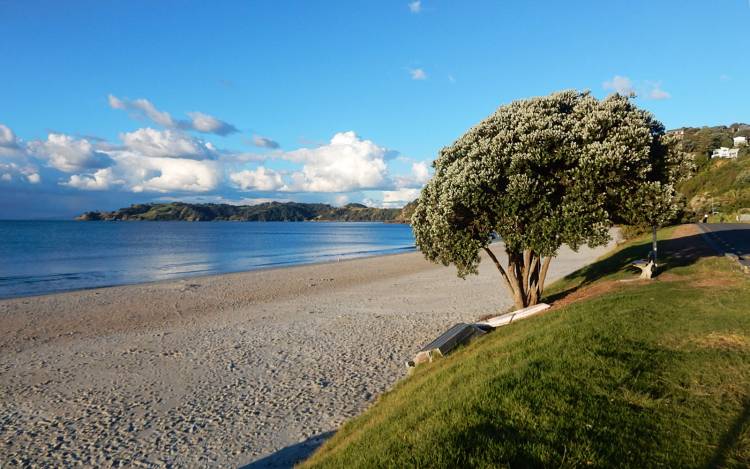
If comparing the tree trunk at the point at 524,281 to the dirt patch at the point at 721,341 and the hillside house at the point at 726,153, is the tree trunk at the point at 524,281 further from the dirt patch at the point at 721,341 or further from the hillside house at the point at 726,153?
the hillside house at the point at 726,153

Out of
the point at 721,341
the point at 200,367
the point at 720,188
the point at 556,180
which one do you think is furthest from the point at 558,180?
the point at 720,188

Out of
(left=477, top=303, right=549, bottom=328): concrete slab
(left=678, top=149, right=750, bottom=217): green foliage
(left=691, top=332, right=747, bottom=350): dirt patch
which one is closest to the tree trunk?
(left=477, top=303, right=549, bottom=328): concrete slab

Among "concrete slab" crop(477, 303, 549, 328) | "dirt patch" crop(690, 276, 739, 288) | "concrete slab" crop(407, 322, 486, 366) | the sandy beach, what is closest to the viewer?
the sandy beach

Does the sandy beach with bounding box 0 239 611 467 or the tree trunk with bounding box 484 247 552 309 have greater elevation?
the tree trunk with bounding box 484 247 552 309

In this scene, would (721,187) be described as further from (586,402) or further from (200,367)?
(586,402)

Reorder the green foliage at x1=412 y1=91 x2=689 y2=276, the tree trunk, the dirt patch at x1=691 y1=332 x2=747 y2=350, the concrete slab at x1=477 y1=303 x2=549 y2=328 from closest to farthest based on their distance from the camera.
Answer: the dirt patch at x1=691 y1=332 x2=747 y2=350, the green foliage at x1=412 y1=91 x2=689 y2=276, the concrete slab at x1=477 y1=303 x2=549 y2=328, the tree trunk

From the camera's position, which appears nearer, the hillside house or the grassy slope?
the grassy slope

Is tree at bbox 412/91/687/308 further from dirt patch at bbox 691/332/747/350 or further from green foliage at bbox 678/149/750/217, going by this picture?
green foliage at bbox 678/149/750/217

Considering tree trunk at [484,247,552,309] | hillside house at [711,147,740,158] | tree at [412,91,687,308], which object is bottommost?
tree trunk at [484,247,552,309]

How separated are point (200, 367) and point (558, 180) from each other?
1225cm

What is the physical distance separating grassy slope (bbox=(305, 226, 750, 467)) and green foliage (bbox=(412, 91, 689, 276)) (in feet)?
11.1

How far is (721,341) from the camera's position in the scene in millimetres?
8414

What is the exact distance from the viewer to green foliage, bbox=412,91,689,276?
13453 mm

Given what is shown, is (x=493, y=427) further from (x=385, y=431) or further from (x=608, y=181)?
(x=608, y=181)
